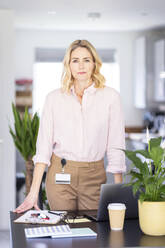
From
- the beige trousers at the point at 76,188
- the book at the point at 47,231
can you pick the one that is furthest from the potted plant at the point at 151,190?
the beige trousers at the point at 76,188

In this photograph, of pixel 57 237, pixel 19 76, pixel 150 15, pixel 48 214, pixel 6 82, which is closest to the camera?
pixel 57 237

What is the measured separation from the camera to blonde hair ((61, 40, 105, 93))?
8.93 feet

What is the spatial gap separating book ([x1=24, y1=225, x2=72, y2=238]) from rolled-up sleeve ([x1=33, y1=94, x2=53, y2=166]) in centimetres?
63

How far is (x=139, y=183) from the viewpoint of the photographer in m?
2.01

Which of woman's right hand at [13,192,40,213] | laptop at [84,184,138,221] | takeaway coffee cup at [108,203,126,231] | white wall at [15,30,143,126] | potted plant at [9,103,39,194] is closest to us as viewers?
takeaway coffee cup at [108,203,126,231]

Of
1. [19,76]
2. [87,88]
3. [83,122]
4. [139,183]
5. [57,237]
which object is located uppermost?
[19,76]

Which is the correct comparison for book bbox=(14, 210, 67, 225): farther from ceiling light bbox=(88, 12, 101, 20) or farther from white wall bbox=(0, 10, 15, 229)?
ceiling light bbox=(88, 12, 101, 20)

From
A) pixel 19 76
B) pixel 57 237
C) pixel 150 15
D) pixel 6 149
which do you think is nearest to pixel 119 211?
pixel 57 237

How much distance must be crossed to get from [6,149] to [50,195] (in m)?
3.01

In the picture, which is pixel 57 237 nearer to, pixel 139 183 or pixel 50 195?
pixel 139 183

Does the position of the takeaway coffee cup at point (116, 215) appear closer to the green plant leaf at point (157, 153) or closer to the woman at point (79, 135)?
the green plant leaf at point (157, 153)

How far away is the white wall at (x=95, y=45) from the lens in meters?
8.16

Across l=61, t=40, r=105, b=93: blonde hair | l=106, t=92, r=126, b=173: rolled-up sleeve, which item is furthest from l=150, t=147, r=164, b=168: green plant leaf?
l=61, t=40, r=105, b=93: blonde hair

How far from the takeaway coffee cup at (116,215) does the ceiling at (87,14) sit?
12.2 ft
